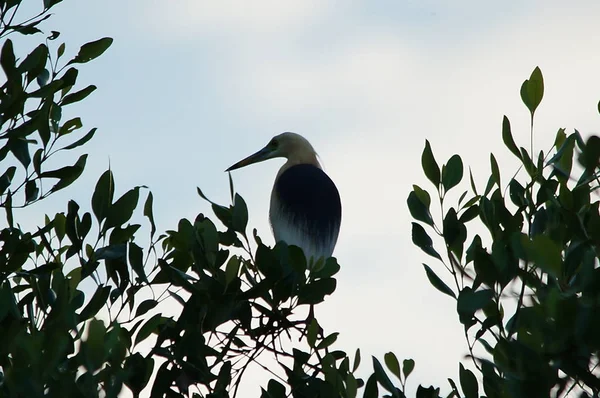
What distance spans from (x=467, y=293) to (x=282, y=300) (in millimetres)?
1027

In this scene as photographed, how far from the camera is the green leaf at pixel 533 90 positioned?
268 centimetres

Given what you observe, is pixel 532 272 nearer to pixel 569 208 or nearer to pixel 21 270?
pixel 569 208

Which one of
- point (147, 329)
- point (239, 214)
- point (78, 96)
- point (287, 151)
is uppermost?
point (287, 151)

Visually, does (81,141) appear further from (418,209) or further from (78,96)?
(418,209)

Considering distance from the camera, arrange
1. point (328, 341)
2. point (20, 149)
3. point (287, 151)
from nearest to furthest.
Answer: point (20, 149), point (328, 341), point (287, 151)

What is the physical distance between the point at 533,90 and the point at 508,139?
16 cm

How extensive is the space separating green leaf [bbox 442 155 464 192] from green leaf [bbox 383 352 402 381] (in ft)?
1.99

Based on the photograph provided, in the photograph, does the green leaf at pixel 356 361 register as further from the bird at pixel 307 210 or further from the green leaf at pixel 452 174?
the bird at pixel 307 210

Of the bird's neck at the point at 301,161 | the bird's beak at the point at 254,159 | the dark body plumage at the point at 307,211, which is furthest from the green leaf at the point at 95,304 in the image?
the bird's beak at the point at 254,159

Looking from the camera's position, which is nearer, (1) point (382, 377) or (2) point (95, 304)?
(1) point (382, 377)

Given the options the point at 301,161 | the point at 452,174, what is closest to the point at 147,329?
the point at 452,174

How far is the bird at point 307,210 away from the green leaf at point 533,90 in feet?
10.4

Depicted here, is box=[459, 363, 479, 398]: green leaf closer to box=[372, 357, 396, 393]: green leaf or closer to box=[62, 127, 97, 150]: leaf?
box=[372, 357, 396, 393]: green leaf

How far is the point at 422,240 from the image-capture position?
2.72m
